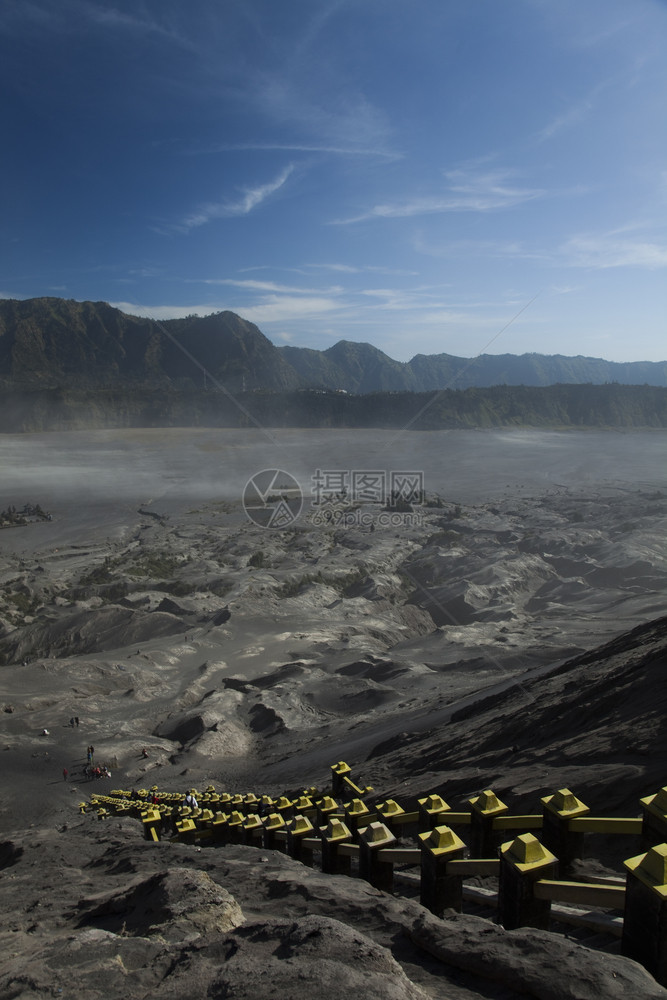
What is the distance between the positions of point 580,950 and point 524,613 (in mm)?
27358

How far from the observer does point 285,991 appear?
7.89ft

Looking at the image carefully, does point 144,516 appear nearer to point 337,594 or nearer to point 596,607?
point 337,594

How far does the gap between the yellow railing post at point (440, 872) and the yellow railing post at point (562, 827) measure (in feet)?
1.86

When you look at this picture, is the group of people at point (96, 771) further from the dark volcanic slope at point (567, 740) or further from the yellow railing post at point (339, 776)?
the yellow railing post at point (339, 776)

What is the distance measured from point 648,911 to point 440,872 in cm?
133

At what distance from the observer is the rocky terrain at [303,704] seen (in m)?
2.84

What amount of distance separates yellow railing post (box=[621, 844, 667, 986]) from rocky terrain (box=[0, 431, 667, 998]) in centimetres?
15

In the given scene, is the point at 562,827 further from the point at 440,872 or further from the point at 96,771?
the point at 96,771

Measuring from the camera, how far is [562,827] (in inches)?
131

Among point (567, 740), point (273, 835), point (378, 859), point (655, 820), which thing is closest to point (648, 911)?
point (655, 820)

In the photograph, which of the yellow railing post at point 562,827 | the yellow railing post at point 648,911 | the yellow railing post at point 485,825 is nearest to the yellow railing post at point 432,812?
the yellow railing post at point 485,825

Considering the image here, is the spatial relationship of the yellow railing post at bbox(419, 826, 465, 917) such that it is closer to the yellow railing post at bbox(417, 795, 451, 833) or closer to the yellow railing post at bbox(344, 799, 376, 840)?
the yellow railing post at bbox(417, 795, 451, 833)

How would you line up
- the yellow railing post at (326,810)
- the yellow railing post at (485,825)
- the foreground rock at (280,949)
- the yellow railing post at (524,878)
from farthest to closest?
the yellow railing post at (326,810) → the yellow railing post at (485,825) → the yellow railing post at (524,878) → the foreground rock at (280,949)

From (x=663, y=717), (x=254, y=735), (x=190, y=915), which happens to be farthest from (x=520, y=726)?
(x=254, y=735)
